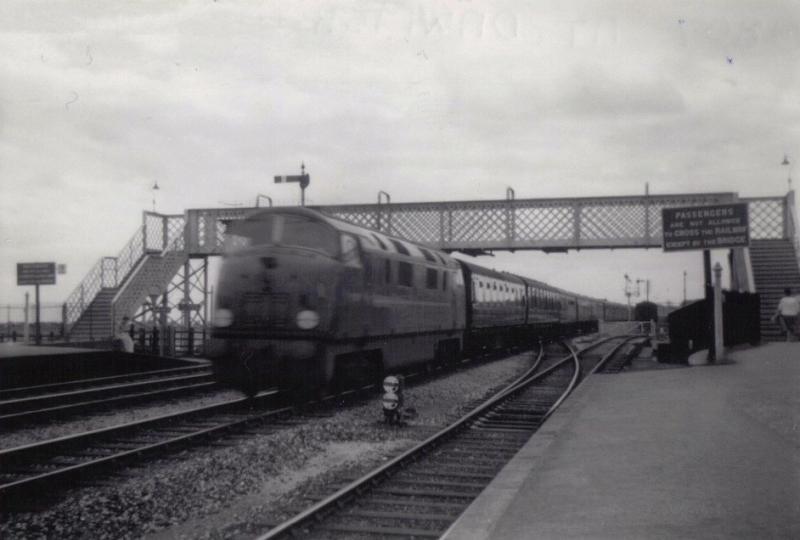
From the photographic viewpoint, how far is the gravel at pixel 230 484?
627 centimetres

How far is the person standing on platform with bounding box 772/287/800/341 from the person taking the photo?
66.8 ft

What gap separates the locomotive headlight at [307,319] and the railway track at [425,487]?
2.62 metres

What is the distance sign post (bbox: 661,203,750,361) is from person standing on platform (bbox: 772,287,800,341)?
154 inches

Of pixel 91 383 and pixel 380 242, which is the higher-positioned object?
pixel 380 242

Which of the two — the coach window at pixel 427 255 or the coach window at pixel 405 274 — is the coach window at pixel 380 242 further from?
the coach window at pixel 427 255

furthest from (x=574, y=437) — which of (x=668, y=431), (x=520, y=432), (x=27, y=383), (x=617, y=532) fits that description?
(x=27, y=383)

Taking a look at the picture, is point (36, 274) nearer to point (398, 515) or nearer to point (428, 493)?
point (428, 493)

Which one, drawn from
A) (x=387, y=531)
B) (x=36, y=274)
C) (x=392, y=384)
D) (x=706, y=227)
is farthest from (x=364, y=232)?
(x=36, y=274)

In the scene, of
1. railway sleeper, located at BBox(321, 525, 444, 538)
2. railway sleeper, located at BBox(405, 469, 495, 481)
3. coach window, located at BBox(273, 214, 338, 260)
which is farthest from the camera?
coach window, located at BBox(273, 214, 338, 260)

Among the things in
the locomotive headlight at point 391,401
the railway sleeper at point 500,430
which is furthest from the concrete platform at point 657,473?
the locomotive headlight at point 391,401

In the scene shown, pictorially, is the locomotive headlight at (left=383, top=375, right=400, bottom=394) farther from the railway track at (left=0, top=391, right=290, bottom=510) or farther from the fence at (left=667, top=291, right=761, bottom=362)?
the fence at (left=667, top=291, right=761, bottom=362)

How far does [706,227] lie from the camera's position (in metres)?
17.2

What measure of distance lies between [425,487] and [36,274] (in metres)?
20.3

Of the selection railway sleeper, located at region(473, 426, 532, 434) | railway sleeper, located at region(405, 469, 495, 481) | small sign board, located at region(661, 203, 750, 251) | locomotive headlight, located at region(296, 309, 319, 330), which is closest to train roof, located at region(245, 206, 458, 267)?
locomotive headlight, located at region(296, 309, 319, 330)
